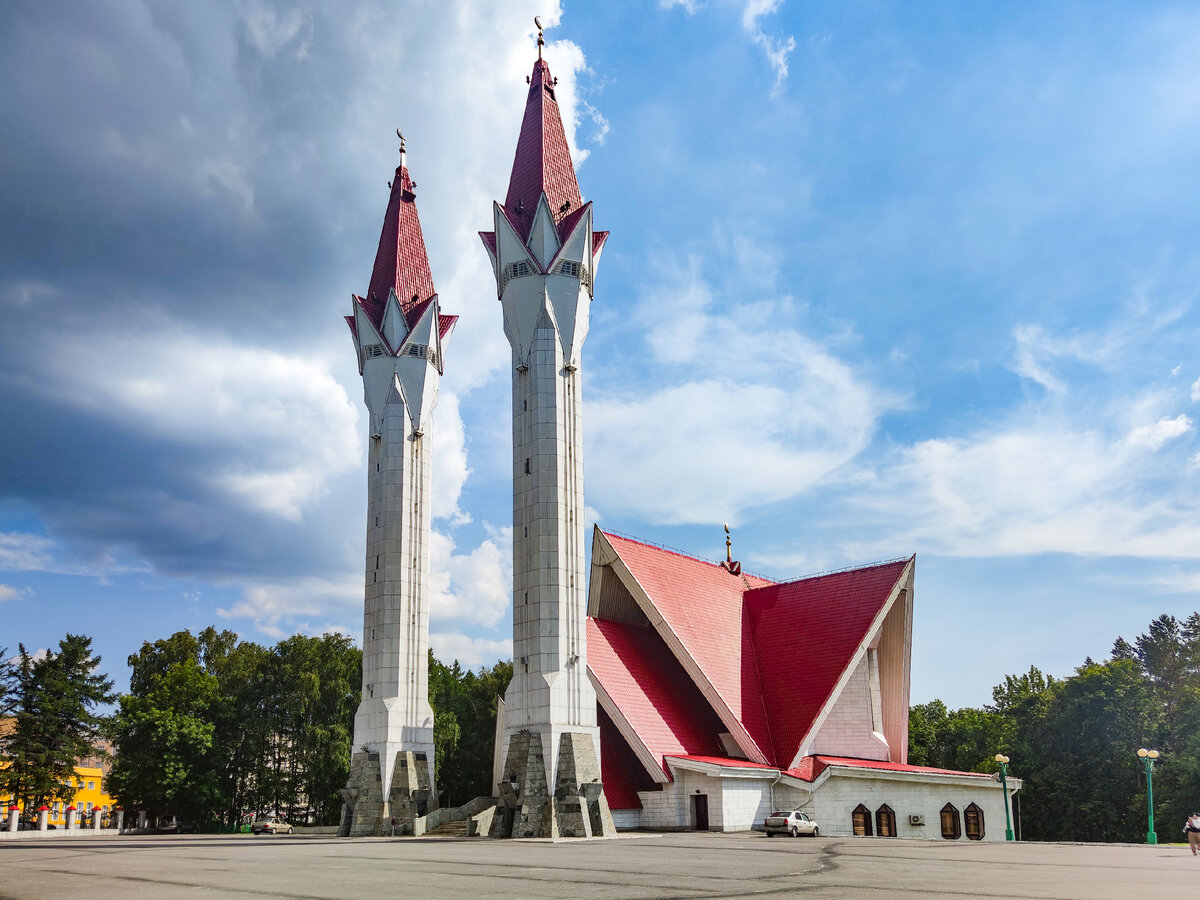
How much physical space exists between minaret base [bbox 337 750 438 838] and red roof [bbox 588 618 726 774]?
8954mm

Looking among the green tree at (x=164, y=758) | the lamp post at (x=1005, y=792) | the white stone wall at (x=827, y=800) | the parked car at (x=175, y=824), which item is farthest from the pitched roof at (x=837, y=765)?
the parked car at (x=175, y=824)

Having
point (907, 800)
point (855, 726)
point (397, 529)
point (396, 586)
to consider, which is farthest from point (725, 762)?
point (397, 529)

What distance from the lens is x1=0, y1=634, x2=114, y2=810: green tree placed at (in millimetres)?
46438

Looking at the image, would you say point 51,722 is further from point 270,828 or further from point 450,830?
point 450,830

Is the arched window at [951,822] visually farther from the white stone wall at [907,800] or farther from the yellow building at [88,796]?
the yellow building at [88,796]

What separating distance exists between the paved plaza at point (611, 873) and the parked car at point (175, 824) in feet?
122

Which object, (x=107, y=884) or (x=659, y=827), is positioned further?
(x=659, y=827)

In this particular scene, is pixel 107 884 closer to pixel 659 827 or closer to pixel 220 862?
pixel 220 862

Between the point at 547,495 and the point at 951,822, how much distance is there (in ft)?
73.4

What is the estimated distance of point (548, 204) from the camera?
123 feet

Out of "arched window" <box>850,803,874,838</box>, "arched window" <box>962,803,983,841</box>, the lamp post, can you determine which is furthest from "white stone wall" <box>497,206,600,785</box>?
"arched window" <box>962,803,983,841</box>

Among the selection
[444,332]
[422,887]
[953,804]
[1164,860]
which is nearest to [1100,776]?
[953,804]

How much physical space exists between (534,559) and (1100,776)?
38.9 m

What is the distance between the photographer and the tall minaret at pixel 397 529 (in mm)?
38000
